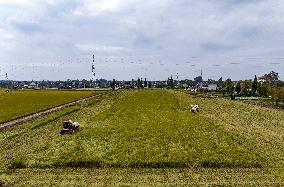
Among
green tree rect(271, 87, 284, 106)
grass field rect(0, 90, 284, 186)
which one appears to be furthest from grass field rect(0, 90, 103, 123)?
green tree rect(271, 87, 284, 106)

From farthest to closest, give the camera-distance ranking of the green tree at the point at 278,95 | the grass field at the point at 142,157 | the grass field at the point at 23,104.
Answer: the green tree at the point at 278,95 → the grass field at the point at 23,104 → the grass field at the point at 142,157

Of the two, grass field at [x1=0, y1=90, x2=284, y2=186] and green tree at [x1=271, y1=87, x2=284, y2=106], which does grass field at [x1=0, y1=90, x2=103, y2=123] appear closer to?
grass field at [x1=0, y1=90, x2=284, y2=186]

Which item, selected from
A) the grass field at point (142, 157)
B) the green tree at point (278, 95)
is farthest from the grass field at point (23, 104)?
the green tree at point (278, 95)

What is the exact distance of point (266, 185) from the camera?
19953 millimetres

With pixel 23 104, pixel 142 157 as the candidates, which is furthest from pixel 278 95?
pixel 142 157

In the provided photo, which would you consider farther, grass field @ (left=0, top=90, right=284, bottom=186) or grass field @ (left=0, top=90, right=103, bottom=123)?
grass field @ (left=0, top=90, right=103, bottom=123)

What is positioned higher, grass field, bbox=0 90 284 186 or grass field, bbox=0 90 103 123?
grass field, bbox=0 90 103 123

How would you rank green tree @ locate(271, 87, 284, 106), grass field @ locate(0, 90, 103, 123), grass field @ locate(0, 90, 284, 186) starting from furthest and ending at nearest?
green tree @ locate(271, 87, 284, 106)
grass field @ locate(0, 90, 103, 123)
grass field @ locate(0, 90, 284, 186)

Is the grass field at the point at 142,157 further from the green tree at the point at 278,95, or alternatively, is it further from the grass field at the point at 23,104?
the green tree at the point at 278,95

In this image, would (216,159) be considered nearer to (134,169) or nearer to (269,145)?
(134,169)

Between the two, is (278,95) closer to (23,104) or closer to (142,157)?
(23,104)

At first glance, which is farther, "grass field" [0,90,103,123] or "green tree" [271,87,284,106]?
"green tree" [271,87,284,106]

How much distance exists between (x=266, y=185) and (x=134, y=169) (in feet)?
22.8

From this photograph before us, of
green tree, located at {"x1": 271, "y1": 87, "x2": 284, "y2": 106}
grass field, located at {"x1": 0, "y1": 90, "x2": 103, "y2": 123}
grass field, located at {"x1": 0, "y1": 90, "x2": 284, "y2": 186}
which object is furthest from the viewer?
→ green tree, located at {"x1": 271, "y1": 87, "x2": 284, "y2": 106}
